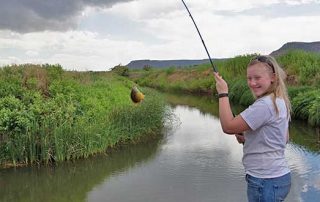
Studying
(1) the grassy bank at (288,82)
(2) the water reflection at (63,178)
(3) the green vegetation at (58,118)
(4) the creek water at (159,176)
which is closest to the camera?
(4) the creek water at (159,176)

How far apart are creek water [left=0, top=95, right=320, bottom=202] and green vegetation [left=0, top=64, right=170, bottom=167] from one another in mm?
339

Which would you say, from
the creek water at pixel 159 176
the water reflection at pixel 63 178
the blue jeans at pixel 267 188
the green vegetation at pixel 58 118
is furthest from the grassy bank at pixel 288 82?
→ the blue jeans at pixel 267 188

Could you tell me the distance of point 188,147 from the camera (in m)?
11.3

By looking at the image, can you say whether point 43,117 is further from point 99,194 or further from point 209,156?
point 209,156

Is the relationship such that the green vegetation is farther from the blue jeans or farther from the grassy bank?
the blue jeans

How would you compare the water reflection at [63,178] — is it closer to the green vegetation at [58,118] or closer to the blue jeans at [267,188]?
the green vegetation at [58,118]

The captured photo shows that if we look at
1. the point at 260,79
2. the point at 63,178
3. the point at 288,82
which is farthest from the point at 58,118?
the point at 288,82

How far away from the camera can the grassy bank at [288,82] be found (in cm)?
1538

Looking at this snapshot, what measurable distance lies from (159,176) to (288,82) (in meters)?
15.6

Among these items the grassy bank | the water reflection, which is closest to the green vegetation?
the water reflection

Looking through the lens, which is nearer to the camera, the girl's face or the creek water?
the girl's face

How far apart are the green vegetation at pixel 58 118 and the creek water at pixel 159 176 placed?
0.34m

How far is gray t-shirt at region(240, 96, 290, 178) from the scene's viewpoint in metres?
2.62

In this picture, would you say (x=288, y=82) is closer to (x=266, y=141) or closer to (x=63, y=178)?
(x=63, y=178)
